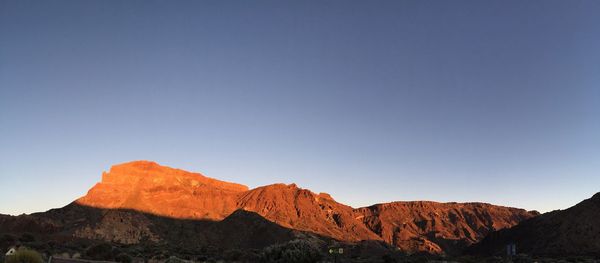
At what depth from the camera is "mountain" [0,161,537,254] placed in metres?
119

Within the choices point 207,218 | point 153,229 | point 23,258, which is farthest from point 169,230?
point 23,258

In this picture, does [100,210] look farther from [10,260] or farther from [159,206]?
[10,260]

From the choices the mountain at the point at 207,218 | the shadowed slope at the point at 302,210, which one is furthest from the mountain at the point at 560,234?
the shadowed slope at the point at 302,210

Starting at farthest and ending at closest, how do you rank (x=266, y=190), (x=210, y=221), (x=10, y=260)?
(x=266, y=190), (x=210, y=221), (x=10, y=260)

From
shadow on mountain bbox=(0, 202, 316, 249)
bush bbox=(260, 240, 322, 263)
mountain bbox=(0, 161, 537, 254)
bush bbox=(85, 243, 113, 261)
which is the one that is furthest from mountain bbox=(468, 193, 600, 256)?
bush bbox=(85, 243, 113, 261)

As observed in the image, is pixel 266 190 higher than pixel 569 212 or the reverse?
higher

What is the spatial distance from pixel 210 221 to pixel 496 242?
76950 mm

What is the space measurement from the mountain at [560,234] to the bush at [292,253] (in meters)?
71.1

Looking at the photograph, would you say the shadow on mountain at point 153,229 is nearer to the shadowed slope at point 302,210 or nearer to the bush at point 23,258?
the shadowed slope at point 302,210

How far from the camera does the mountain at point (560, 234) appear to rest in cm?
9331

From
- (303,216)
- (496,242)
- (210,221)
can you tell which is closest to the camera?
(496,242)

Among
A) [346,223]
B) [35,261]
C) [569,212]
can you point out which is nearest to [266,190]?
[346,223]

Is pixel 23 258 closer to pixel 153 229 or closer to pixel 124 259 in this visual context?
pixel 124 259

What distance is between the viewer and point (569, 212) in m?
111
